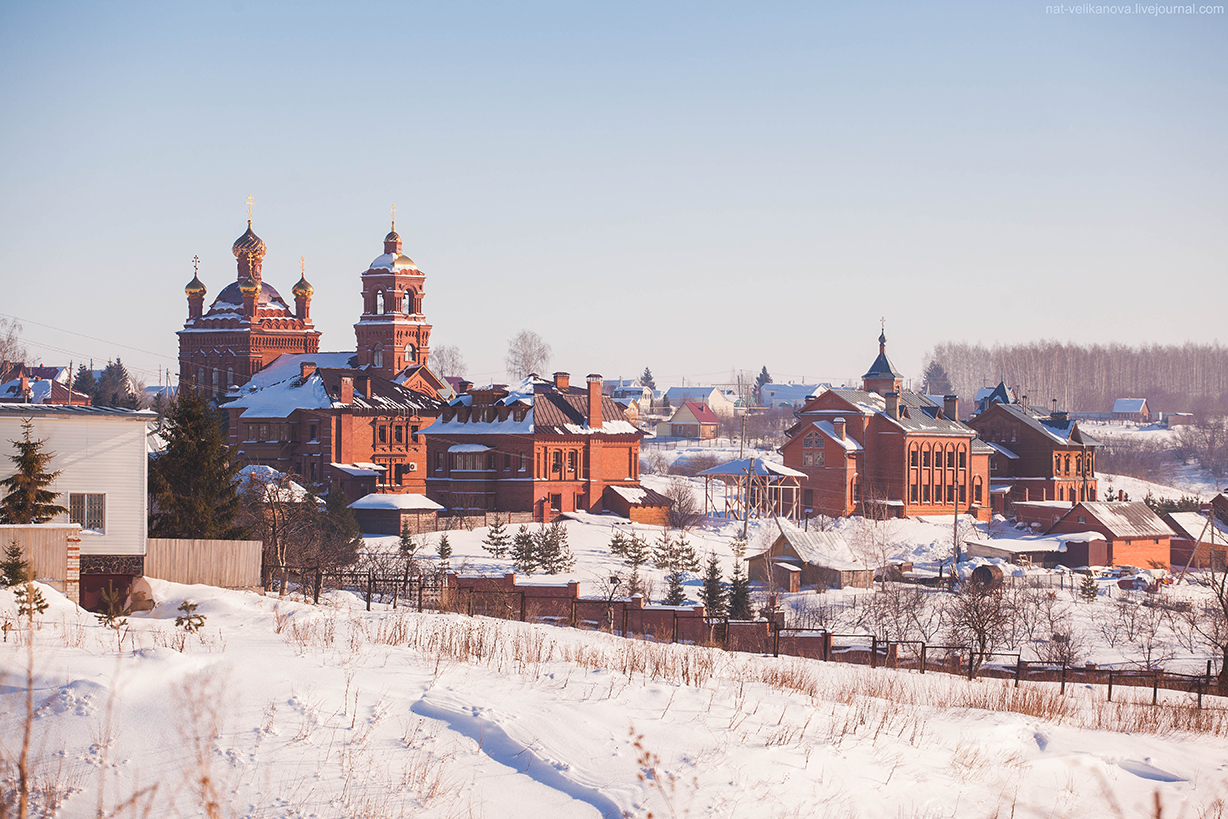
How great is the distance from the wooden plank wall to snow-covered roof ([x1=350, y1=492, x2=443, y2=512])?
22.2 m

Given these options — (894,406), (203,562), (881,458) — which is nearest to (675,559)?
(203,562)

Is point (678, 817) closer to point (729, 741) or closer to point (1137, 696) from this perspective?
point (729, 741)

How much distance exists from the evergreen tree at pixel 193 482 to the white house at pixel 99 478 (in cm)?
363

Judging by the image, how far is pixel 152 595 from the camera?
19.3 m

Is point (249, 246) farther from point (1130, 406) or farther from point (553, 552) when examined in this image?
point (1130, 406)

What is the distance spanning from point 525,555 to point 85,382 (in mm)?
88106

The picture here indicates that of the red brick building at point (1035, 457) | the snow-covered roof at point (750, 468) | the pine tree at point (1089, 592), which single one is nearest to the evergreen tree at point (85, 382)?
the snow-covered roof at point (750, 468)

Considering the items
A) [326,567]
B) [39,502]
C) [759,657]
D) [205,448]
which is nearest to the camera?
[759,657]

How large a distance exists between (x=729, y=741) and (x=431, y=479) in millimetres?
45564

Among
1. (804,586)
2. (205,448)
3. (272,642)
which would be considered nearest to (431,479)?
(804,586)

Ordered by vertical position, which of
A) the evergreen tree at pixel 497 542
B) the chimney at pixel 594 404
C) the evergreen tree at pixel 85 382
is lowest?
the evergreen tree at pixel 497 542

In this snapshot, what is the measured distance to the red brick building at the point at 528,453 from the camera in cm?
5338

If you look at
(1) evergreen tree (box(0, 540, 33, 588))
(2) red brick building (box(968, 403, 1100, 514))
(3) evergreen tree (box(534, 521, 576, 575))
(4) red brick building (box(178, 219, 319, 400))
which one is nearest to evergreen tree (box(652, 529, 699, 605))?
(3) evergreen tree (box(534, 521, 576, 575))

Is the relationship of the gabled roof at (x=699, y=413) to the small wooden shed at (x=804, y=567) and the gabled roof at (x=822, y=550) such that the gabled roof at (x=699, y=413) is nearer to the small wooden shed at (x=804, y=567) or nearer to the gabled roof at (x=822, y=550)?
the gabled roof at (x=822, y=550)
